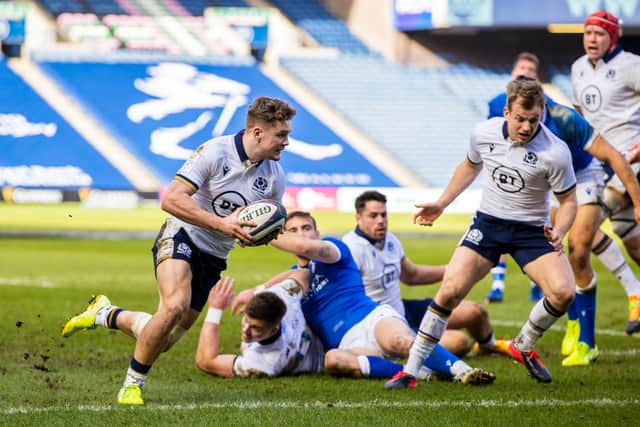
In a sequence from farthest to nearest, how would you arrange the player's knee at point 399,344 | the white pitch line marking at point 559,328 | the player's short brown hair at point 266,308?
the white pitch line marking at point 559,328 < the player's knee at point 399,344 < the player's short brown hair at point 266,308

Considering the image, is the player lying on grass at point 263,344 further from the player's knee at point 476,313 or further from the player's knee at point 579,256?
the player's knee at point 579,256

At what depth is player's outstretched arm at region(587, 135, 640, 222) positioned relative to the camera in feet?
27.0

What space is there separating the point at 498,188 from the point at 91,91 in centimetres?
3381

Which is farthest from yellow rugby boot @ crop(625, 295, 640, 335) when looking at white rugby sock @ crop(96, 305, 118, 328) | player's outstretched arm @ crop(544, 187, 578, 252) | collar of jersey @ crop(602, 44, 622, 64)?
white rugby sock @ crop(96, 305, 118, 328)

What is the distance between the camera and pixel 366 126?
40.7 m

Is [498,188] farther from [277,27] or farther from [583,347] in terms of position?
[277,27]

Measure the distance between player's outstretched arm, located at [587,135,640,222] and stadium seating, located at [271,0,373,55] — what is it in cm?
3567

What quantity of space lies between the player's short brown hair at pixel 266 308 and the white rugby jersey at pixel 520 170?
5.25ft

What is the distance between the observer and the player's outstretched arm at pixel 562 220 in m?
7.40

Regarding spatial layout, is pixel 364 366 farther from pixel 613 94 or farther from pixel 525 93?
pixel 613 94

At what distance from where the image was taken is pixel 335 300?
8594 mm

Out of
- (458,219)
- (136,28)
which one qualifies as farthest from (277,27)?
(458,219)

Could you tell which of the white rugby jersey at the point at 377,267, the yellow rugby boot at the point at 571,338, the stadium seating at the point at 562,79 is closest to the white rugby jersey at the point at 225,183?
the white rugby jersey at the point at 377,267

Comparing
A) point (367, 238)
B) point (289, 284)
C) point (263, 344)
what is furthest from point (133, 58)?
point (263, 344)
